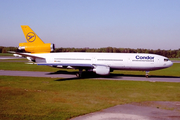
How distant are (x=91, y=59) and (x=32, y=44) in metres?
12.3

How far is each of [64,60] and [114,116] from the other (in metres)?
22.9

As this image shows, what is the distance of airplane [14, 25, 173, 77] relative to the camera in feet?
104

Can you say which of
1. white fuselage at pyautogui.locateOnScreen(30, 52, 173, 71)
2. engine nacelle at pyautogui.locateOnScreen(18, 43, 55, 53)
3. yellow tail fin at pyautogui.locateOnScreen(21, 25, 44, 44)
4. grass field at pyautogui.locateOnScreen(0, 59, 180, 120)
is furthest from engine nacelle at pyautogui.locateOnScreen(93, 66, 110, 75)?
yellow tail fin at pyautogui.locateOnScreen(21, 25, 44, 44)

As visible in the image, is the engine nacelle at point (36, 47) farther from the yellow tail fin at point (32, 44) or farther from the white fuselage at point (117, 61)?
Result: the white fuselage at point (117, 61)

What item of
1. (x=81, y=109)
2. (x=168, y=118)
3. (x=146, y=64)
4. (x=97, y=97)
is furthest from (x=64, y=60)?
(x=168, y=118)

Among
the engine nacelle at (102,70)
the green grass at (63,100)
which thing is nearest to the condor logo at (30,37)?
the engine nacelle at (102,70)

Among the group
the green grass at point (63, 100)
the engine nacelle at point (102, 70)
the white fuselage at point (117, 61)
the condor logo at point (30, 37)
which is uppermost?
the condor logo at point (30, 37)

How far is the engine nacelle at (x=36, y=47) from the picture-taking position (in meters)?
36.4

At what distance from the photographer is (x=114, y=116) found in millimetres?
13328

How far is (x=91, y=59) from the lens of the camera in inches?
1330

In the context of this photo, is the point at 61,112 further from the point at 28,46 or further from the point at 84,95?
the point at 28,46

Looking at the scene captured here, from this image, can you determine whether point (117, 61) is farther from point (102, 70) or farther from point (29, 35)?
point (29, 35)

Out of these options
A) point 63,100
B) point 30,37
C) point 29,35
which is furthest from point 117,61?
point 29,35

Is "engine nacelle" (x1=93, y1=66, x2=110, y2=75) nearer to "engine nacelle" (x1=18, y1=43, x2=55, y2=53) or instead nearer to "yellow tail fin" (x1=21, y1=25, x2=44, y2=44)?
"engine nacelle" (x1=18, y1=43, x2=55, y2=53)
